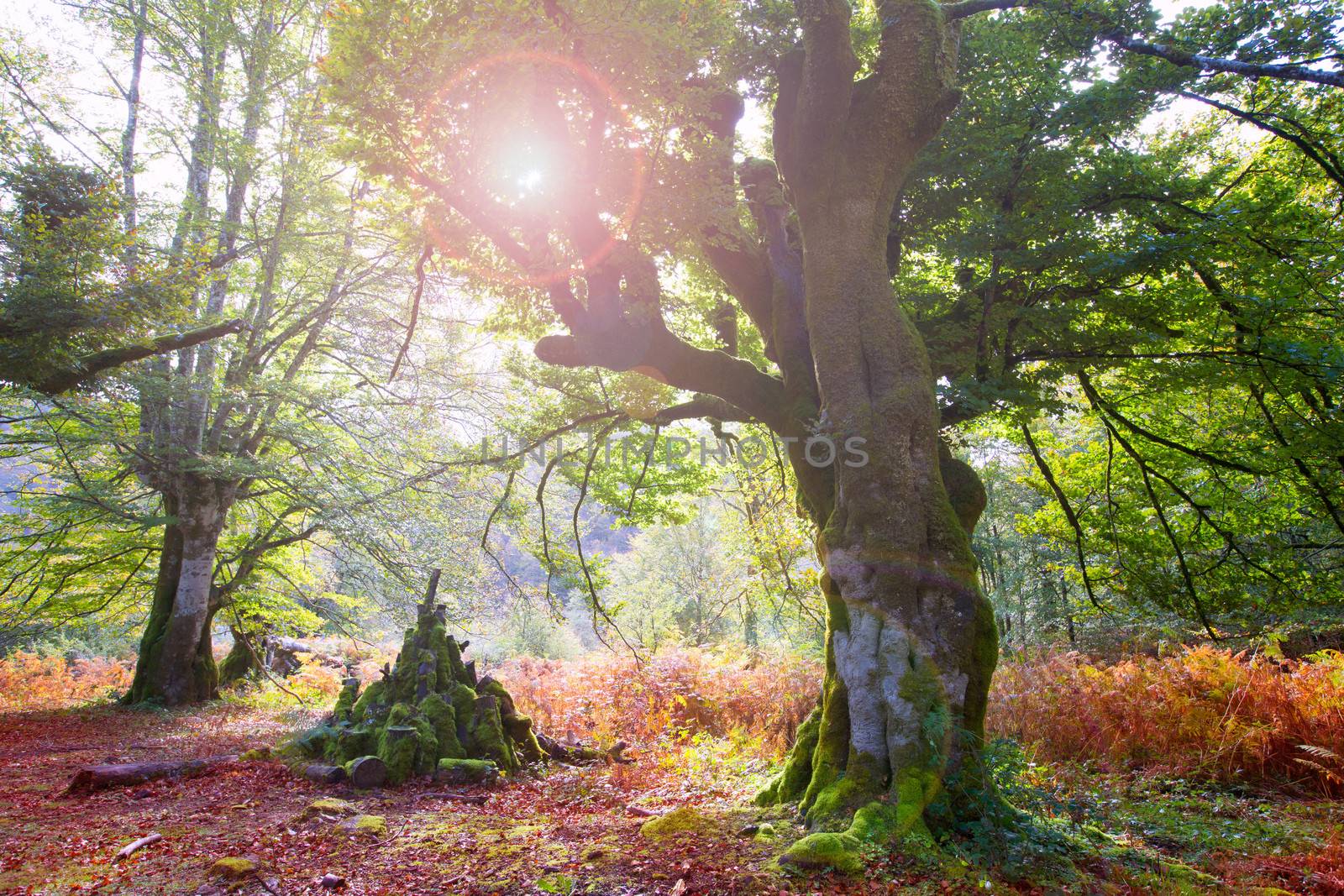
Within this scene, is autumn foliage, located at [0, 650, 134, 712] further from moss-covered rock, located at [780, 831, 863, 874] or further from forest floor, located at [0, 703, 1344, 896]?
moss-covered rock, located at [780, 831, 863, 874]

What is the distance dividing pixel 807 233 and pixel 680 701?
7108 millimetres

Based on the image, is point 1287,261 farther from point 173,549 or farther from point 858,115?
point 173,549

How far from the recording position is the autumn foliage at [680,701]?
32.0 feet

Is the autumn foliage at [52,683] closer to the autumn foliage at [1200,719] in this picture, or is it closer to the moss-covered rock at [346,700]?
the moss-covered rock at [346,700]

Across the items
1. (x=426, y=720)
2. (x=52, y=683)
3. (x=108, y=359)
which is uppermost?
(x=108, y=359)

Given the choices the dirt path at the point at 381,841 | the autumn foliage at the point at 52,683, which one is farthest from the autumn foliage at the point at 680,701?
the autumn foliage at the point at 52,683

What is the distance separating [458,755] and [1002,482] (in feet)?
77.9

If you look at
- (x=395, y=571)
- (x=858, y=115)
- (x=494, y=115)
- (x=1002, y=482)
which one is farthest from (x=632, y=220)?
(x=1002, y=482)

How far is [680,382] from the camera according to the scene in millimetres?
7277

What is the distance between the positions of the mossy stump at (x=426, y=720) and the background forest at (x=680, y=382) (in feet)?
5.44

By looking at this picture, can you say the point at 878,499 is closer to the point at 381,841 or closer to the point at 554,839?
the point at 554,839

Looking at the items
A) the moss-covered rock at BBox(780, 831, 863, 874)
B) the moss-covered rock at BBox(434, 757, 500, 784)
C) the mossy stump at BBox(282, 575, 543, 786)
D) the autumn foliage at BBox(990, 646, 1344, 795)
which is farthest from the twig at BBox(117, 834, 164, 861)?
the autumn foliage at BBox(990, 646, 1344, 795)

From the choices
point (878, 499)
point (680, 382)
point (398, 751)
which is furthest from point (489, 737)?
point (878, 499)

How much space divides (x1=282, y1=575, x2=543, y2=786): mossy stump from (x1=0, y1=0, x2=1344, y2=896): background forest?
1.66 m
